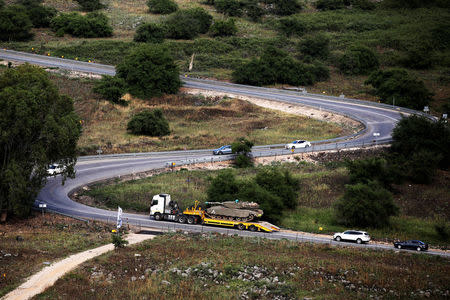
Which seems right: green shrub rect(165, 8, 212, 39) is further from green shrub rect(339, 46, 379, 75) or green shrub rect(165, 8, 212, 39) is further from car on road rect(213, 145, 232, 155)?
car on road rect(213, 145, 232, 155)

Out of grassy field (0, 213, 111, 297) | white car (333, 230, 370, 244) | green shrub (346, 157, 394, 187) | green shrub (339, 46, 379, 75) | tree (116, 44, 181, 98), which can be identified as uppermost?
green shrub (339, 46, 379, 75)

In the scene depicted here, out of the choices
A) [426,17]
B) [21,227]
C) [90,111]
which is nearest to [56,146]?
[21,227]

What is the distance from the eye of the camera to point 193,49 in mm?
117000

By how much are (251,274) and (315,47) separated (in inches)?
3607

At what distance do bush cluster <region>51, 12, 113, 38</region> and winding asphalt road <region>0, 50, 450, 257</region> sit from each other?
17112 mm

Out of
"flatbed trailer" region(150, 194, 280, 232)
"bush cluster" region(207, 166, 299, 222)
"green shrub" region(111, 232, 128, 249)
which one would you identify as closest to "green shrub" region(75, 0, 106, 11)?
"bush cluster" region(207, 166, 299, 222)

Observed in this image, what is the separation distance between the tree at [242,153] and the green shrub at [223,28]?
65.5 m

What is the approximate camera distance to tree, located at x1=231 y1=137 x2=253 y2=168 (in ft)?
210

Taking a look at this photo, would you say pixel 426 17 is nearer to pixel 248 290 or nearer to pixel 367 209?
pixel 367 209

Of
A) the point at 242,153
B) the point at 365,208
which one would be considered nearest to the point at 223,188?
the point at 365,208

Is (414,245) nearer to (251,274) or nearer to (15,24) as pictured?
(251,274)

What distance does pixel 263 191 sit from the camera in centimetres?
4859

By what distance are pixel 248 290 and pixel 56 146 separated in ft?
78.3

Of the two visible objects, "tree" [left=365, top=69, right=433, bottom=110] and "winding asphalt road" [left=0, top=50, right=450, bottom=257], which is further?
"tree" [left=365, top=69, right=433, bottom=110]
